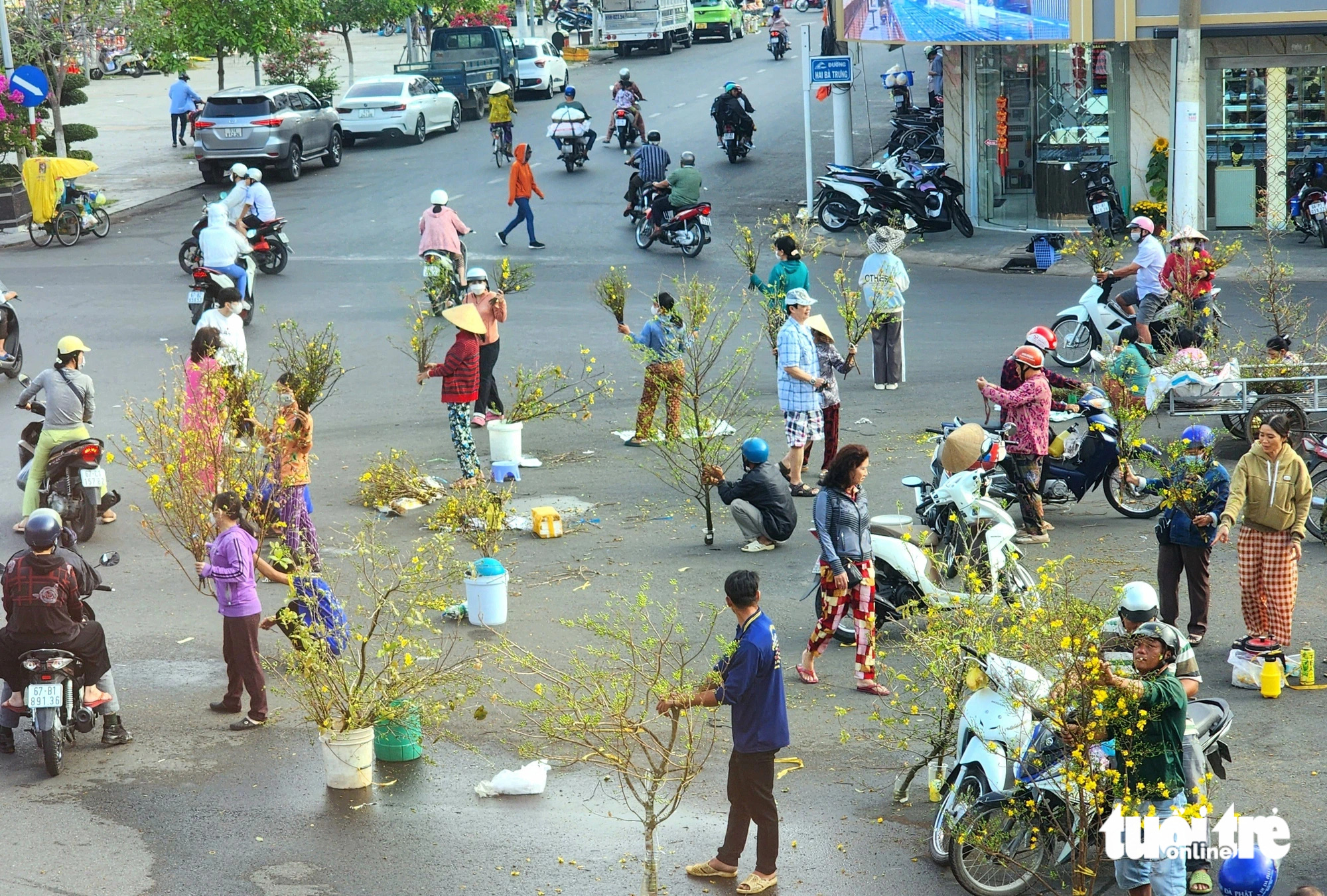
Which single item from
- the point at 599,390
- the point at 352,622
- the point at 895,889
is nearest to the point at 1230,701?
the point at 895,889

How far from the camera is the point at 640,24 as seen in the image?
155 ft

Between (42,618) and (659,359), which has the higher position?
(659,359)

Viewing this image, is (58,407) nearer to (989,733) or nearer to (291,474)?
(291,474)

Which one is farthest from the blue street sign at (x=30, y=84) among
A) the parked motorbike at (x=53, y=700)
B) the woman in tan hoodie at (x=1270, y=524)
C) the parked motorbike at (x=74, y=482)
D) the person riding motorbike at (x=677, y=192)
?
the woman in tan hoodie at (x=1270, y=524)

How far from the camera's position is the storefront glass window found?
24.8 m

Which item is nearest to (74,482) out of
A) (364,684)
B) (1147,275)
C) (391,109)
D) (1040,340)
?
(364,684)

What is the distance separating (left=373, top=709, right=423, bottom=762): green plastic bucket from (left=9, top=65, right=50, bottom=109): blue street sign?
20.4m

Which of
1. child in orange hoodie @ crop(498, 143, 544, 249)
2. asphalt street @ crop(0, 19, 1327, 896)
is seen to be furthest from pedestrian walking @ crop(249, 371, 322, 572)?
child in orange hoodie @ crop(498, 143, 544, 249)

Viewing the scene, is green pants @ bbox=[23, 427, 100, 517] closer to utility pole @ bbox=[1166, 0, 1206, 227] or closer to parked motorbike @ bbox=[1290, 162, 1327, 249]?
utility pole @ bbox=[1166, 0, 1206, 227]

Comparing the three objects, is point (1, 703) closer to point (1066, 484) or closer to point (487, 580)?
point (487, 580)

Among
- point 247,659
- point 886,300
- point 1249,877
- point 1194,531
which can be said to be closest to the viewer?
point 1249,877

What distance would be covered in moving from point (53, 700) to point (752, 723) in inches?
154

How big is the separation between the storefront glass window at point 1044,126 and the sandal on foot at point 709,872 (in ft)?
66.1

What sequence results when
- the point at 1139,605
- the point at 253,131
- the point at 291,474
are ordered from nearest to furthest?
the point at 1139,605
the point at 291,474
the point at 253,131
